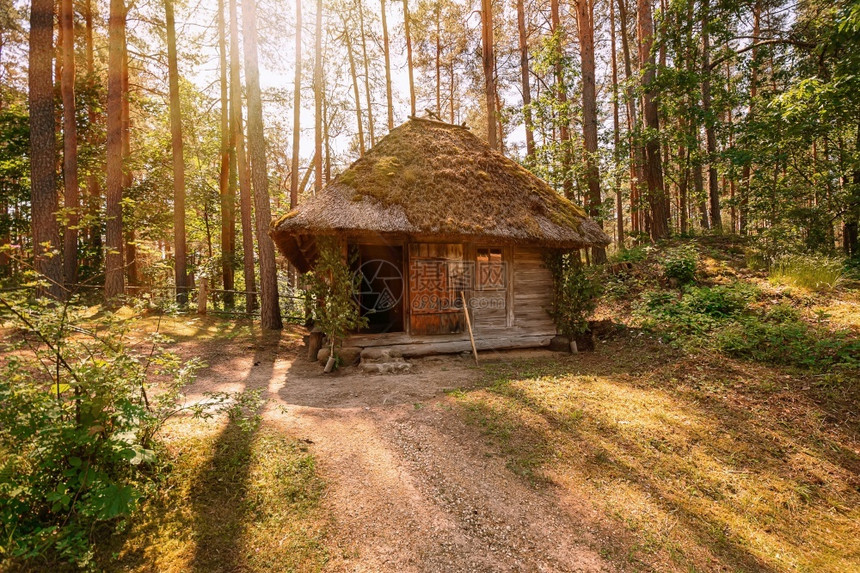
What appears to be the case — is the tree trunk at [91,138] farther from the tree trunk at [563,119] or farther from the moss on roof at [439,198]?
the tree trunk at [563,119]

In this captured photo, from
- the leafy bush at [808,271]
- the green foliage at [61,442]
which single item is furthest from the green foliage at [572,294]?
the green foliage at [61,442]

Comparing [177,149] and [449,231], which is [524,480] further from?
[177,149]

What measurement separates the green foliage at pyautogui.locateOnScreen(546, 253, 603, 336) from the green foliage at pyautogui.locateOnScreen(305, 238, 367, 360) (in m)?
4.54

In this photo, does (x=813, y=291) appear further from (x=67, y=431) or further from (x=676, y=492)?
(x=67, y=431)

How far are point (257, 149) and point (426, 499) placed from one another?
9251 mm

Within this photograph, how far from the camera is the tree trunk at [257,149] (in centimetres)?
876

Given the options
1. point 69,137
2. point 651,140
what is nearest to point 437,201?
point 651,140

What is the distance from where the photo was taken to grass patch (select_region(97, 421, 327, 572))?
2395 mm

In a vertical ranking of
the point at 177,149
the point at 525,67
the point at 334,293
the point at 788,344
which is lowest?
the point at 788,344

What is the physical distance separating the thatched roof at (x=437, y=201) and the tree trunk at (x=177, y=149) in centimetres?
513

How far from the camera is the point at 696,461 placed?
12.5 ft

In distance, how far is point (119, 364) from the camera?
8.62 feet

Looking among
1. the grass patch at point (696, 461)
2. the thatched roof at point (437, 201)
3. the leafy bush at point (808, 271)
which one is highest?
the thatched roof at point (437, 201)

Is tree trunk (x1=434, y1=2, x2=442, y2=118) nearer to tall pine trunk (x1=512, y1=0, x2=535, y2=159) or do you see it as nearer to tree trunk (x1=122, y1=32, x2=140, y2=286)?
tall pine trunk (x1=512, y1=0, x2=535, y2=159)
